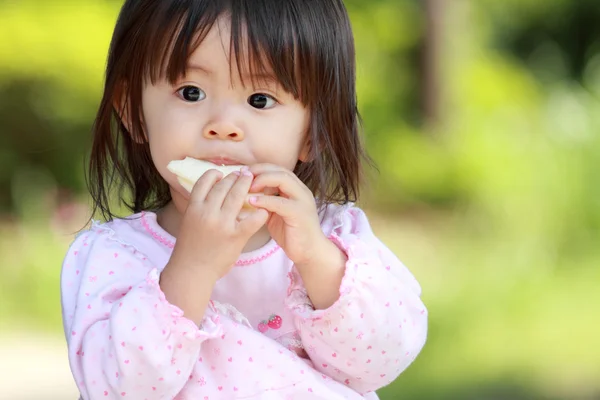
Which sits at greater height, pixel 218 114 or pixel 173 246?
pixel 218 114

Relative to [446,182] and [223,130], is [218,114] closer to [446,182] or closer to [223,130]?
[223,130]

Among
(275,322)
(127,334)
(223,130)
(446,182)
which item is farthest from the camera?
(446,182)

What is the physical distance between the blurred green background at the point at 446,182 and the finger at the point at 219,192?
8.17 ft

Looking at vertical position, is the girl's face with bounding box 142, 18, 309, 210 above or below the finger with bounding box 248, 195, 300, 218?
above

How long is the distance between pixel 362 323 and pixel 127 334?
420 millimetres

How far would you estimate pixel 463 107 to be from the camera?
6.78 metres

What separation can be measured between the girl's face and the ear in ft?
0.47

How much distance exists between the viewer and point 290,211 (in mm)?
1676

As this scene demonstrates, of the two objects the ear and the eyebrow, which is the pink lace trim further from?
the eyebrow

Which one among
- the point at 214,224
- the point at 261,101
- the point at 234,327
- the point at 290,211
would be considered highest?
the point at 261,101

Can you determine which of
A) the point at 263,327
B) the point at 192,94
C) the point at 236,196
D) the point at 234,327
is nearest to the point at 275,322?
the point at 263,327

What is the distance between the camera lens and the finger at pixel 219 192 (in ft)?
5.31

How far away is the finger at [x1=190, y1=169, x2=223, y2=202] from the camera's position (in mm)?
1633

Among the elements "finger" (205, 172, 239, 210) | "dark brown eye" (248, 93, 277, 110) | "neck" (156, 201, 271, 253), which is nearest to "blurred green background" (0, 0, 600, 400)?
"neck" (156, 201, 271, 253)
